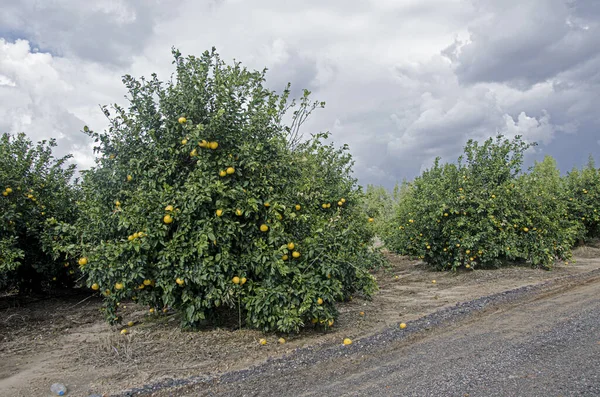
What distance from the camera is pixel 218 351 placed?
16.6 ft

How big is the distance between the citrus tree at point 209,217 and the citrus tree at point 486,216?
16.1ft

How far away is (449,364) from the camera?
13.7 ft

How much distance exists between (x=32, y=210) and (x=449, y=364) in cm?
751

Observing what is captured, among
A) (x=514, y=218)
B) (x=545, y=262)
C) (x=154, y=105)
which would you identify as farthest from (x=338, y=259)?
(x=545, y=262)

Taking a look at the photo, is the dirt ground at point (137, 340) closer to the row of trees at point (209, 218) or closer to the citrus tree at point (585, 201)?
the row of trees at point (209, 218)

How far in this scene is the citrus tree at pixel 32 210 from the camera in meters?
7.44

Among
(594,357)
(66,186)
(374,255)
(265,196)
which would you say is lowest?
(594,357)

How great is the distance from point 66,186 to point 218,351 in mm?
5971

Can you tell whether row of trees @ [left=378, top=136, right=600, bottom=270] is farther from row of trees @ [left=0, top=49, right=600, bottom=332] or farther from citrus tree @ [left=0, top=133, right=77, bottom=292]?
citrus tree @ [left=0, top=133, right=77, bottom=292]

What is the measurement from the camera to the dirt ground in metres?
4.52

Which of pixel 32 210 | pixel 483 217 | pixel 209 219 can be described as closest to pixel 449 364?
pixel 209 219

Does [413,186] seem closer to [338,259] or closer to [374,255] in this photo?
[374,255]

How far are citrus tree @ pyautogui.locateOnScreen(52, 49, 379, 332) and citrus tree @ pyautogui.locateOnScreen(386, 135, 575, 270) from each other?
4.90 meters

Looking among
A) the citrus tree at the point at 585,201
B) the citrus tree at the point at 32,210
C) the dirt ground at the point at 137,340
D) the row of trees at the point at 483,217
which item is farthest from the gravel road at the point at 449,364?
the citrus tree at the point at 585,201
